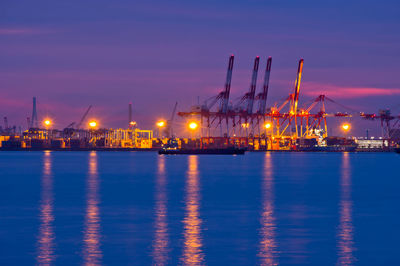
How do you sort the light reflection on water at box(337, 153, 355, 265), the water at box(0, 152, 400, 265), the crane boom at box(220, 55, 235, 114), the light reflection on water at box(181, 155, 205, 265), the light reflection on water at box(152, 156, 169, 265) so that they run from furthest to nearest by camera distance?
the crane boom at box(220, 55, 235, 114), the water at box(0, 152, 400, 265), the light reflection on water at box(337, 153, 355, 265), the light reflection on water at box(152, 156, 169, 265), the light reflection on water at box(181, 155, 205, 265)

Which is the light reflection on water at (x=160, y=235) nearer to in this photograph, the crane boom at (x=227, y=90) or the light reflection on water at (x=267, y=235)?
the light reflection on water at (x=267, y=235)

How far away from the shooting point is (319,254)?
59.6 ft

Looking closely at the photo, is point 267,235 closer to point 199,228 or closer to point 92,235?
point 199,228

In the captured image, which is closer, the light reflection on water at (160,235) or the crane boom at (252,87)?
the light reflection on water at (160,235)

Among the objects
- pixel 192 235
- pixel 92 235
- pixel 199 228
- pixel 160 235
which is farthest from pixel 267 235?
pixel 92 235

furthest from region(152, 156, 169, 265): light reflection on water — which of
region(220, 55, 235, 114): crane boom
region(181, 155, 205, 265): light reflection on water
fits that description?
region(220, 55, 235, 114): crane boom

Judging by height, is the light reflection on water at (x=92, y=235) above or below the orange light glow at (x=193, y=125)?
below

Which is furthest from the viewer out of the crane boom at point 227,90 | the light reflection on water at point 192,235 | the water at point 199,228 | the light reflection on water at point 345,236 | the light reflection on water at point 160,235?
the crane boom at point 227,90

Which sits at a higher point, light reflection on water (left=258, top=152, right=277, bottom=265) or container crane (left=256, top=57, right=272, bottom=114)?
container crane (left=256, top=57, right=272, bottom=114)

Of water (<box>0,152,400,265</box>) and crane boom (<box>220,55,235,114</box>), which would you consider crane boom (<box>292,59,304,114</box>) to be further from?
water (<box>0,152,400,265</box>)

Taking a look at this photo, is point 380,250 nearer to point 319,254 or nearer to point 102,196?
point 319,254

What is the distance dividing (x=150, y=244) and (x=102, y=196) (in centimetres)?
1940

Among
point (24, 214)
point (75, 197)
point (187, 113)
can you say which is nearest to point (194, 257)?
point (24, 214)

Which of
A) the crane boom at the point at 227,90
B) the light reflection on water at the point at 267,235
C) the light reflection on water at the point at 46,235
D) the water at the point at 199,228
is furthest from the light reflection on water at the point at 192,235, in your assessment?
the crane boom at the point at 227,90
